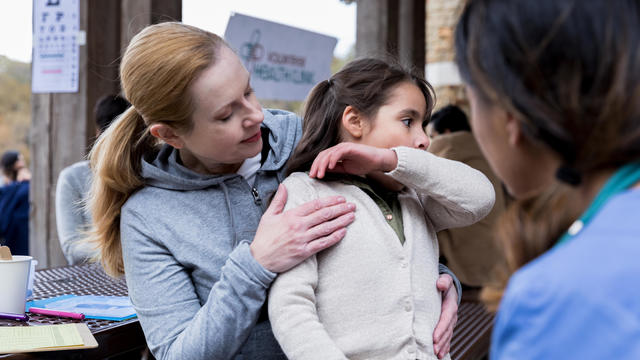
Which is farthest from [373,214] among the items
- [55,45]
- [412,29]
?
[412,29]

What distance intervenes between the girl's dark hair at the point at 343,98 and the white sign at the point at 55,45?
194 cm

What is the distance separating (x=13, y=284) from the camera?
1688 mm

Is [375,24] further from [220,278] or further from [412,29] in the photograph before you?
[220,278]

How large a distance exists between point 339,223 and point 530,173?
0.58 m

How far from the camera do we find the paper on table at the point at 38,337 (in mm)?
1439

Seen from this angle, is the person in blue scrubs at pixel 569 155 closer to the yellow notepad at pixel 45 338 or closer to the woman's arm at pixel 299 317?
the woman's arm at pixel 299 317

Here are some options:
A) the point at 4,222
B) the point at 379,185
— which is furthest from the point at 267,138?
the point at 4,222

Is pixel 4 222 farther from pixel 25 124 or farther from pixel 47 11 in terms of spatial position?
pixel 25 124

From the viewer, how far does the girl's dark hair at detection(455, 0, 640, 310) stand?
0.69 meters

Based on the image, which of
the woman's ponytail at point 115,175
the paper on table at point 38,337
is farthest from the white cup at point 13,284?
the woman's ponytail at point 115,175

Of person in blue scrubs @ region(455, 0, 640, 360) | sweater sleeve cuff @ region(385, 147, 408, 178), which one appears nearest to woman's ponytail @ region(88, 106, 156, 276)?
sweater sleeve cuff @ region(385, 147, 408, 178)

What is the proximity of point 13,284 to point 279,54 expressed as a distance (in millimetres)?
2449

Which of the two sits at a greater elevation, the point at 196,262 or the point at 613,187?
the point at 613,187

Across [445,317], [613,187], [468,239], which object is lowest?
[468,239]
